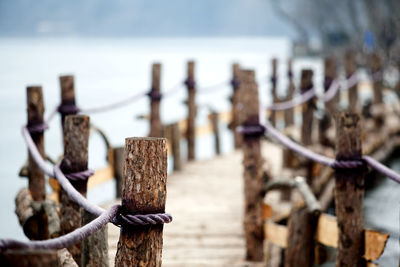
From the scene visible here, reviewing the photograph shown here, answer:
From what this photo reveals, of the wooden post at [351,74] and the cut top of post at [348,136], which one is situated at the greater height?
the wooden post at [351,74]

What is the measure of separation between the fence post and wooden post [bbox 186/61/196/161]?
3572 millimetres

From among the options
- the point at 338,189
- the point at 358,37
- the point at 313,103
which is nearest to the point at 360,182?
the point at 338,189

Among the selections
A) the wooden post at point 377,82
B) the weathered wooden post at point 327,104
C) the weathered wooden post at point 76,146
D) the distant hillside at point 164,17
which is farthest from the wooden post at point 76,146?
the distant hillside at point 164,17

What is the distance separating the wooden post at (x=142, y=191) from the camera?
200 centimetres

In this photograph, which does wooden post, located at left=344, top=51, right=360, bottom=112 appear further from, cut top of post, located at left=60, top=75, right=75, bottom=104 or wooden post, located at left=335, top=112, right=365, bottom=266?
wooden post, located at left=335, top=112, right=365, bottom=266

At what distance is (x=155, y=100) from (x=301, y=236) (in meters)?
3.54

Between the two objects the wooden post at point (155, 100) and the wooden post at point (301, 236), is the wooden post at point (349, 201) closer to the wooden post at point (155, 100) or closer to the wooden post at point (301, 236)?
the wooden post at point (301, 236)

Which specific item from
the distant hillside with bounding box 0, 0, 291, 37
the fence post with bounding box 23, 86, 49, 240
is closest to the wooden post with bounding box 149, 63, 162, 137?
the fence post with bounding box 23, 86, 49, 240

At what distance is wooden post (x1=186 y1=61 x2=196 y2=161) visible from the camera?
7723 millimetres

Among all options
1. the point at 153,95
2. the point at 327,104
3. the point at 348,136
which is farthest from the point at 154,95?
the point at 348,136

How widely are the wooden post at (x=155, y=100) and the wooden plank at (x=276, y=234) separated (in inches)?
117

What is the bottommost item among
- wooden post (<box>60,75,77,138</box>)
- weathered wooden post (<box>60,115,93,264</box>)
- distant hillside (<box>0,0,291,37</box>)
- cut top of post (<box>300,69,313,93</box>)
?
weathered wooden post (<box>60,115,93,264</box>)

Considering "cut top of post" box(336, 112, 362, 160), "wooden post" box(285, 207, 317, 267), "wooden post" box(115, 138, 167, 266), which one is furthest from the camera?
"wooden post" box(285, 207, 317, 267)

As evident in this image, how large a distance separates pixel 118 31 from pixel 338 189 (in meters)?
132
